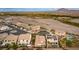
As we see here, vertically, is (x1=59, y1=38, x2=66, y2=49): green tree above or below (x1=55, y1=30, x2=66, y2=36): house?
below

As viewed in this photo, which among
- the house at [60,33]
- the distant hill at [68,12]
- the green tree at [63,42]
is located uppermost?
the distant hill at [68,12]

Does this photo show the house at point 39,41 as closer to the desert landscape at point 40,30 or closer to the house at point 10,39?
the desert landscape at point 40,30

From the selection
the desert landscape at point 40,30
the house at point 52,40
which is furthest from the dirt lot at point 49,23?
the house at point 52,40

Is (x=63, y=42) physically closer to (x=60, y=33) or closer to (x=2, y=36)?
(x=60, y=33)

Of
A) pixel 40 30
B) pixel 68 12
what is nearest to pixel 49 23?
pixel 40 30

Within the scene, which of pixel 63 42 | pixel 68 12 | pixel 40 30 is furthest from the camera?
pixel 68 12

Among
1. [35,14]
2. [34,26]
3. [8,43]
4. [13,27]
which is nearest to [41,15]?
[35,14]

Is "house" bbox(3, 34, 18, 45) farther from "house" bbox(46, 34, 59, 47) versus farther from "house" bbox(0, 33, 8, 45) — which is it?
"house" bbox(46, 34, 59, 47)

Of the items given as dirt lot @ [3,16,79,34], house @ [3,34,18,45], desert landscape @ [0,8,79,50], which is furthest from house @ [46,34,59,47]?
house @ [3,34,18,45]

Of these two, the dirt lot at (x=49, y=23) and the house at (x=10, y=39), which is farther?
the dirt lot at (x=49, y=23)
